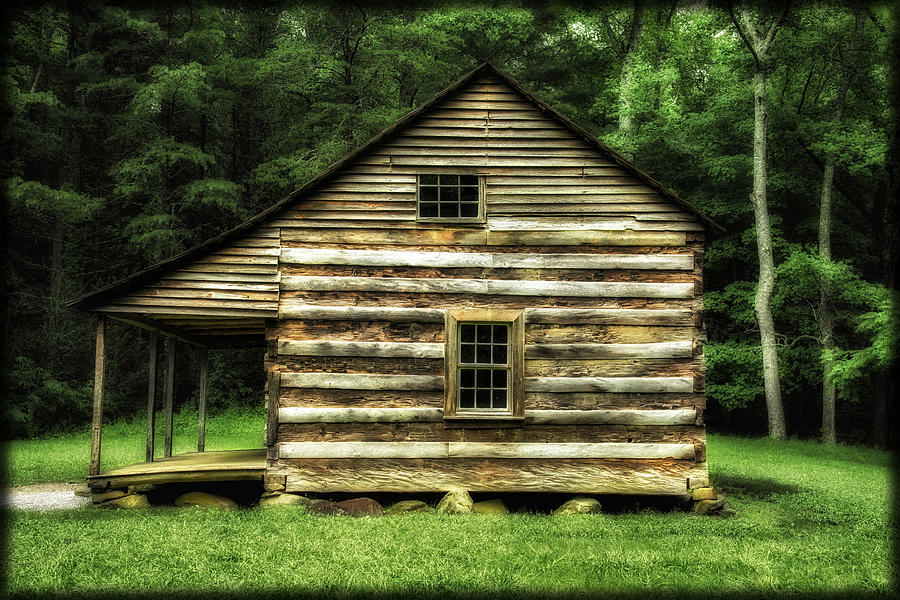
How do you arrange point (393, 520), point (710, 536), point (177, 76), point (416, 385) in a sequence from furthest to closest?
point (177, 76) < point (416, 385) < point (393, 520) < point (710, 536)

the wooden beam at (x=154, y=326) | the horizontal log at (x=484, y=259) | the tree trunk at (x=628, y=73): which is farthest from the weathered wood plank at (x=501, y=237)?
the tree trunk at (x=628, y=73)

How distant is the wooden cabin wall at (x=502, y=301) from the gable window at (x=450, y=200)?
0.56 ft

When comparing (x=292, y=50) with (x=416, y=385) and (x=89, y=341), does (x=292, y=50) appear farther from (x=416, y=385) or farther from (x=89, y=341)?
(x=416, y=385)

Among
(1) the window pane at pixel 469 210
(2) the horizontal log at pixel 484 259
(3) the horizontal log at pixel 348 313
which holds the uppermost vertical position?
(1) the window pane at pixel 469 210

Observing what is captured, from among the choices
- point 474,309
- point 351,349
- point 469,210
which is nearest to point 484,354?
point 474,309

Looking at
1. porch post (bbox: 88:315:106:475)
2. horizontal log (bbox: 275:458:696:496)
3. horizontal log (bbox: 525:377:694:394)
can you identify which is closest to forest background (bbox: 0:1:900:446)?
horizontal log (bbox: 525:377:694:394)

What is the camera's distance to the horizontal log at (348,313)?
11133mm

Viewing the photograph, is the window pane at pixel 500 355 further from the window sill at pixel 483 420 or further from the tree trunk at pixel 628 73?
the tree trunk at pixel 628 73

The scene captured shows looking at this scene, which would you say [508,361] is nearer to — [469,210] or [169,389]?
[469,210]

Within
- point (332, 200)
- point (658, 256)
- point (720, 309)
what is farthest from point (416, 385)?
point (720, 309)

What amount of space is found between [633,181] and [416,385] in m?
4.88

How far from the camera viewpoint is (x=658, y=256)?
11.4 meters

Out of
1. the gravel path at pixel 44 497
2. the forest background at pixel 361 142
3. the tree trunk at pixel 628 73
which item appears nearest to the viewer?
the gravel path at pixel 44 497

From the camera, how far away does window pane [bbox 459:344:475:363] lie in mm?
11330
